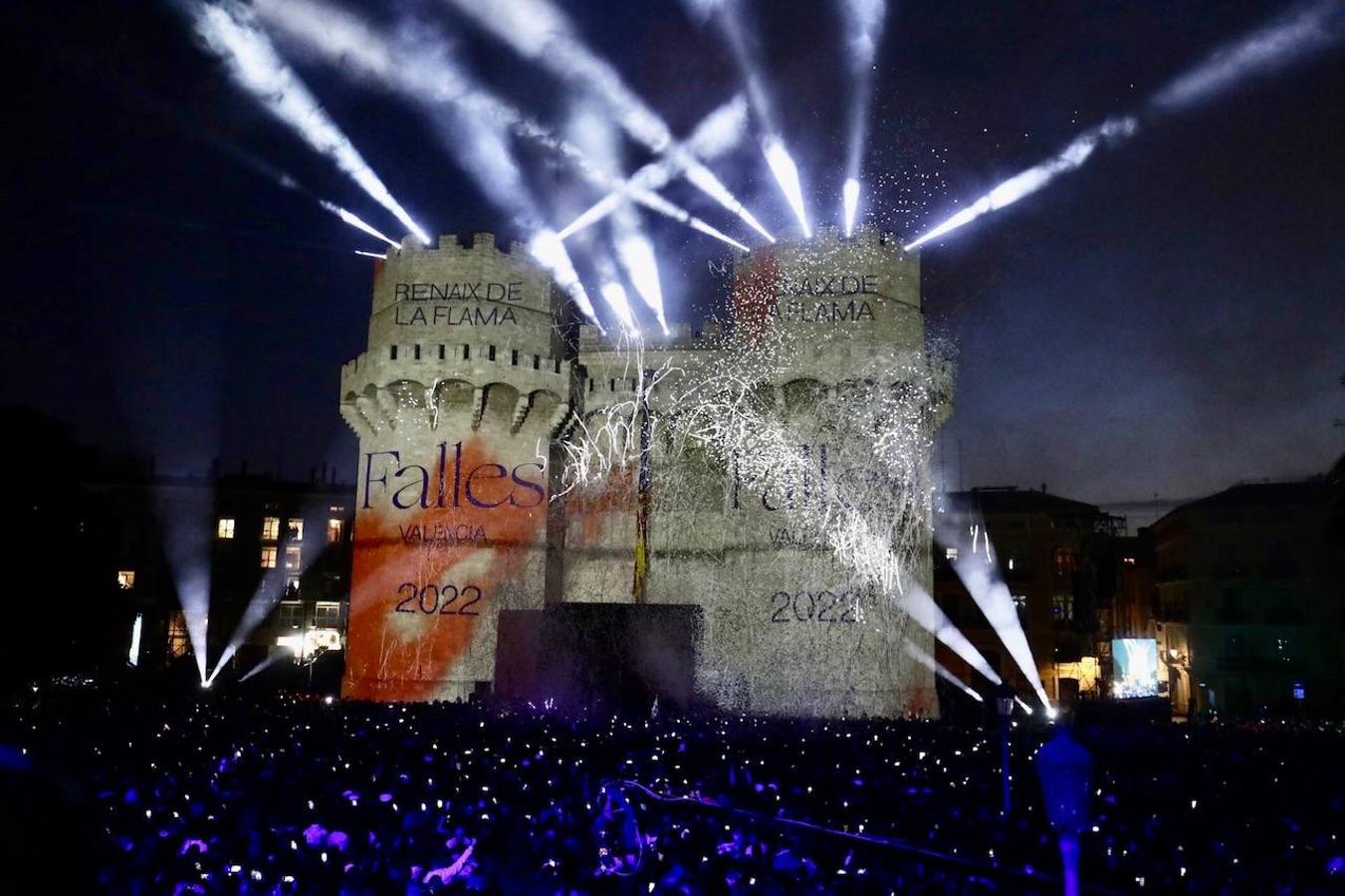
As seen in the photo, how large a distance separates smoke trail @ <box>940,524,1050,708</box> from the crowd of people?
35309mm

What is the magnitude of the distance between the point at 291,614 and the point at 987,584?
3693 centimetres

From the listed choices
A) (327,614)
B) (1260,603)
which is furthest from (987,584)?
(327,614)

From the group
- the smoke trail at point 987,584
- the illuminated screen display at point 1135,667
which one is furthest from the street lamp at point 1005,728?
the smoke trail at point 987,584

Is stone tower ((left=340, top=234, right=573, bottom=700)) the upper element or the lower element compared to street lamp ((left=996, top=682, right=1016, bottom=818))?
upper

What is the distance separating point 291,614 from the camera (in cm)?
5681

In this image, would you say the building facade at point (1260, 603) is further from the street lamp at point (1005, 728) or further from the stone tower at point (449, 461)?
the street lamp at point (1005, 728)

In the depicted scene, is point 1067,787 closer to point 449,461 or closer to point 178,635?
point 449,461

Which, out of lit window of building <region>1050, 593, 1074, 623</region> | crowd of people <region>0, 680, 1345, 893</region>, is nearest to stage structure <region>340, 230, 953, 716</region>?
crowd of people <region>0, 680, 1345, 893</region>

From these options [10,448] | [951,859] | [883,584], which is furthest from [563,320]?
[951,859]

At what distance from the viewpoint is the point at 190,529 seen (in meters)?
57.5

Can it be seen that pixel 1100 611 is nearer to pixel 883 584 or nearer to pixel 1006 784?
pixel 883 584

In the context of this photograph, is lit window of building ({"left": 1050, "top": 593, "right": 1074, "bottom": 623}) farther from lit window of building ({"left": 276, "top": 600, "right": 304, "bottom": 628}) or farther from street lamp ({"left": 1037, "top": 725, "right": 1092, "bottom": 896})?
street lamp ({"left": 1037, "top": 725, "right": 1092, "bottom": 896})

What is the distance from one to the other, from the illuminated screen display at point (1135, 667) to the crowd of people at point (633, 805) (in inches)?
1159

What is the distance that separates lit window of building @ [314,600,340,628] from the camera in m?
56.8
